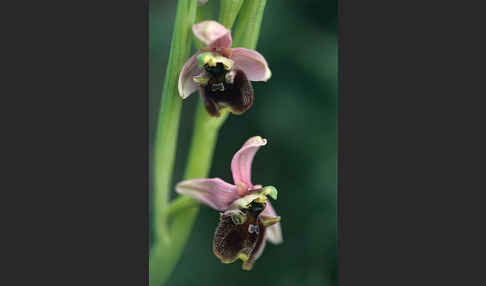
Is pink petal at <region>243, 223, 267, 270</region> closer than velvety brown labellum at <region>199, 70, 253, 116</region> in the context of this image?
No

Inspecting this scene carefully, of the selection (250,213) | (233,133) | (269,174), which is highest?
(233,133)

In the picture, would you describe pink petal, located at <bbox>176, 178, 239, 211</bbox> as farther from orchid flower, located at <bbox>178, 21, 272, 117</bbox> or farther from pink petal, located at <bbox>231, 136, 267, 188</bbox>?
orchid flower, located at <bbox>178, 21, 272, 117</bbox>

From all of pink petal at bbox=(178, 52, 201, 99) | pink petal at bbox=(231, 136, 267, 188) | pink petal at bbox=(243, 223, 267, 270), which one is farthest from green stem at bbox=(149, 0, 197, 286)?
pink petal at bbox=(243, 223, 267, 270)

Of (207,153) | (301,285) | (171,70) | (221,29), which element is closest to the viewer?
(221,29)

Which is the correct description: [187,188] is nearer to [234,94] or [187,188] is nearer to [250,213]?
[250,213]

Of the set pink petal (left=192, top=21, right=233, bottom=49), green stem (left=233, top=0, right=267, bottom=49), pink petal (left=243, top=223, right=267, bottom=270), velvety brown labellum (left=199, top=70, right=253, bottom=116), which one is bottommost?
pink petal (left=243, top=223, right=267, bottom=270)

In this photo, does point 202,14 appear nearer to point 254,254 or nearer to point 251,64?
point 251,64

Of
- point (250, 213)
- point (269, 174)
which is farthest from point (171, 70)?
point (269, 174)
